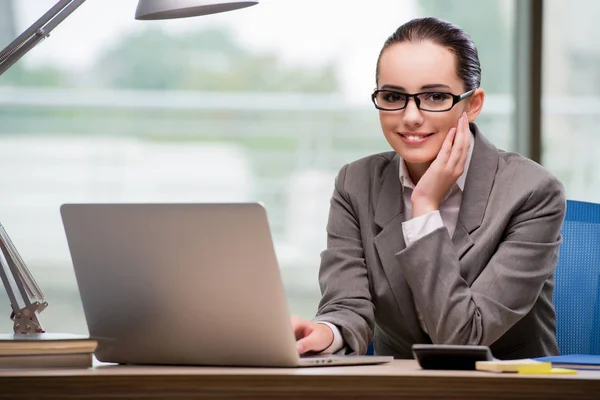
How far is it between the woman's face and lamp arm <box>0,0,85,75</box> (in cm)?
57

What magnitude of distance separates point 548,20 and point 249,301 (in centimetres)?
298

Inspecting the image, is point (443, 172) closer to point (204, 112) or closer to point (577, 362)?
point (577, 362)

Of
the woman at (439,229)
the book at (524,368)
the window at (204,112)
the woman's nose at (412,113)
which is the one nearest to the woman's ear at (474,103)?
the woman at (439,229)

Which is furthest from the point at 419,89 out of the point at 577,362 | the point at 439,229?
the point at 577,362

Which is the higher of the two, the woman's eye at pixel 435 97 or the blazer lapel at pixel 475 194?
the woman's eye at pixel 435 97

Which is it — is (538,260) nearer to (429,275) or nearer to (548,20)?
(429,275)

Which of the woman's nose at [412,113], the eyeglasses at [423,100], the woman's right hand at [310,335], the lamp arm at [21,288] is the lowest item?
the woman's right hand at [310,335]

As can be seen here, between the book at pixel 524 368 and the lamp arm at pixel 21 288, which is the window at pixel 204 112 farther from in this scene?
the book at pixel 524 368

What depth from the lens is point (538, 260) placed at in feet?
5.35

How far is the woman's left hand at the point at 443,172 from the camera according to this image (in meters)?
1.67

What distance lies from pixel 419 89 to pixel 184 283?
0.71m

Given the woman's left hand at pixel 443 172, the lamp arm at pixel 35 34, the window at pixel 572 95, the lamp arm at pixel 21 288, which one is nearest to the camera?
the lamp arm at pixel 21 288

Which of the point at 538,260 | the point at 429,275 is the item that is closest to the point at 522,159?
the point at 538,260

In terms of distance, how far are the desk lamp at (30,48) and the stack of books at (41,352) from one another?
218 mm
